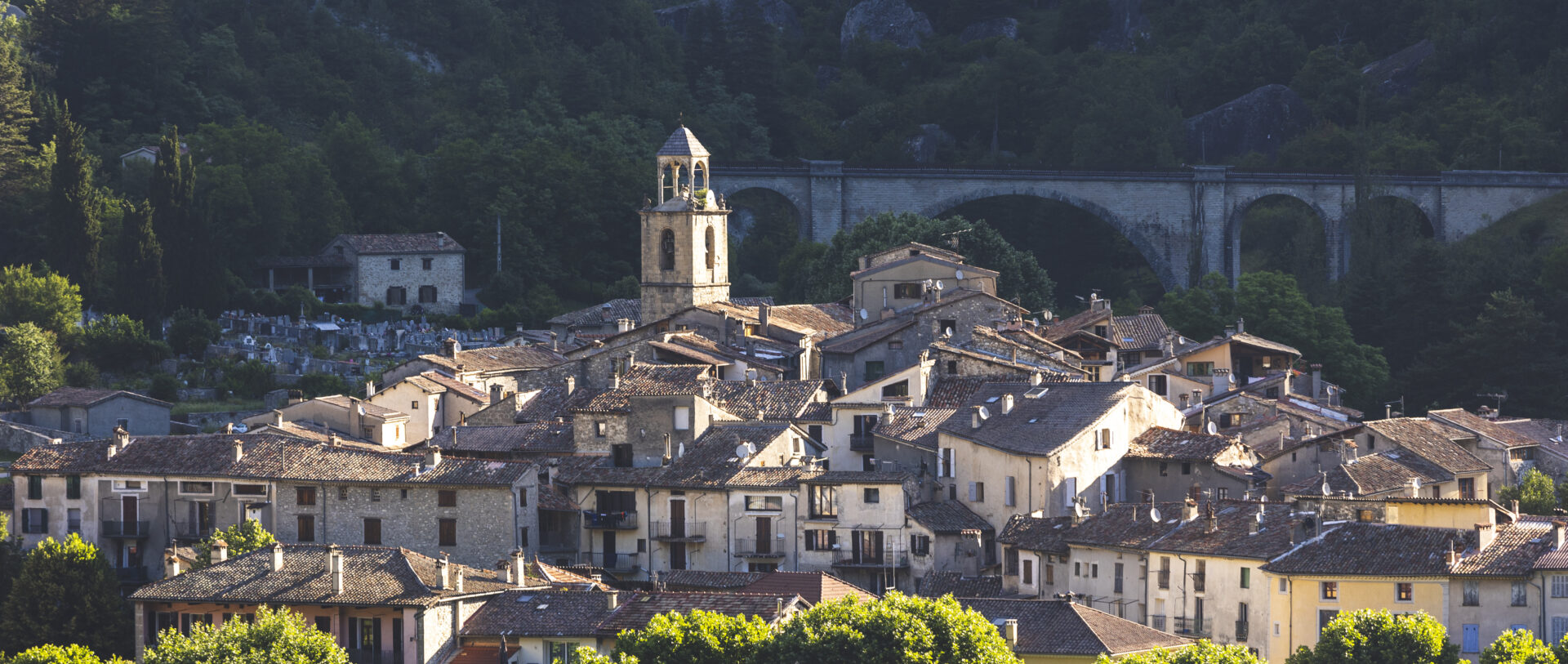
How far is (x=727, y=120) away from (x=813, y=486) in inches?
2674

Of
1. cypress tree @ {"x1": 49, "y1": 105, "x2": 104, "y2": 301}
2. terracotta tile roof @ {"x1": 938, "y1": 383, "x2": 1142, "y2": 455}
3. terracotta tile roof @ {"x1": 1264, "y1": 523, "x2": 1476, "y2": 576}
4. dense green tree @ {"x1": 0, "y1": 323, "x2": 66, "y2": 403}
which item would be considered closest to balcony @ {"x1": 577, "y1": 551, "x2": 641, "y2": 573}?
terracotta tile roof @ {"x1": 938, "y1": 383, "x2": 1142, "y2": 455}

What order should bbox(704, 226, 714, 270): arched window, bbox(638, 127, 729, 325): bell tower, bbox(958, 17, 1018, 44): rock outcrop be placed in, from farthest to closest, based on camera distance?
1. bbox(958, 17, 1018, 44): rock outcrop
2. bbox(704, 226, 714, 270): arched window
3. bbox(638, 127, 729, 325): bell tower

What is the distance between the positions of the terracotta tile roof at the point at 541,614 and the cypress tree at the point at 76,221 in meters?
41.0

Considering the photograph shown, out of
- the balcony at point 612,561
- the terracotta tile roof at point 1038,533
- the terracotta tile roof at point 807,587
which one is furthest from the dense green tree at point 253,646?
the terracotta tile roof at point 1038,533

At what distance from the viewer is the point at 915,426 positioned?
5647 centimetres

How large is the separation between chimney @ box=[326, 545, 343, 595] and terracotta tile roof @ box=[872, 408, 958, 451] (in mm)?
12755

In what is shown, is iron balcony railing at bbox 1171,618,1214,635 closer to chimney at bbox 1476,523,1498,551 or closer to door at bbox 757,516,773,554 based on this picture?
chimney at bbox 1476,523,1498,551

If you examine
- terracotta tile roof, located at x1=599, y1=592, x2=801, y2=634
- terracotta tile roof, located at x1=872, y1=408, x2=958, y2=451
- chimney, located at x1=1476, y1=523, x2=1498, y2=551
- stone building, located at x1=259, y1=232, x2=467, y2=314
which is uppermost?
stone building, located at x1=259, y1=232, x2=467, y2=314

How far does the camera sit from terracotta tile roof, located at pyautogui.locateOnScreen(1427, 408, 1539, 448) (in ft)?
202

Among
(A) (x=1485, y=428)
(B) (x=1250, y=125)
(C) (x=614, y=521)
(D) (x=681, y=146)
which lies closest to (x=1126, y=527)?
(C) (x=614, y=521)

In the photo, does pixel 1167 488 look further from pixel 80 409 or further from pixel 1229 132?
pixel 1229 132

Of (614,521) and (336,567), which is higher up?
(614,521)

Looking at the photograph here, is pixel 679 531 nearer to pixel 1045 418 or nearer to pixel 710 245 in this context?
pixel 1045 418

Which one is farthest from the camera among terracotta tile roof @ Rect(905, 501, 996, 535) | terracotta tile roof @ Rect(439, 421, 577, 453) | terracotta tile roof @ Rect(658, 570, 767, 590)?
terracotta tile roof @ Rect(439, 421, 577, 453)
